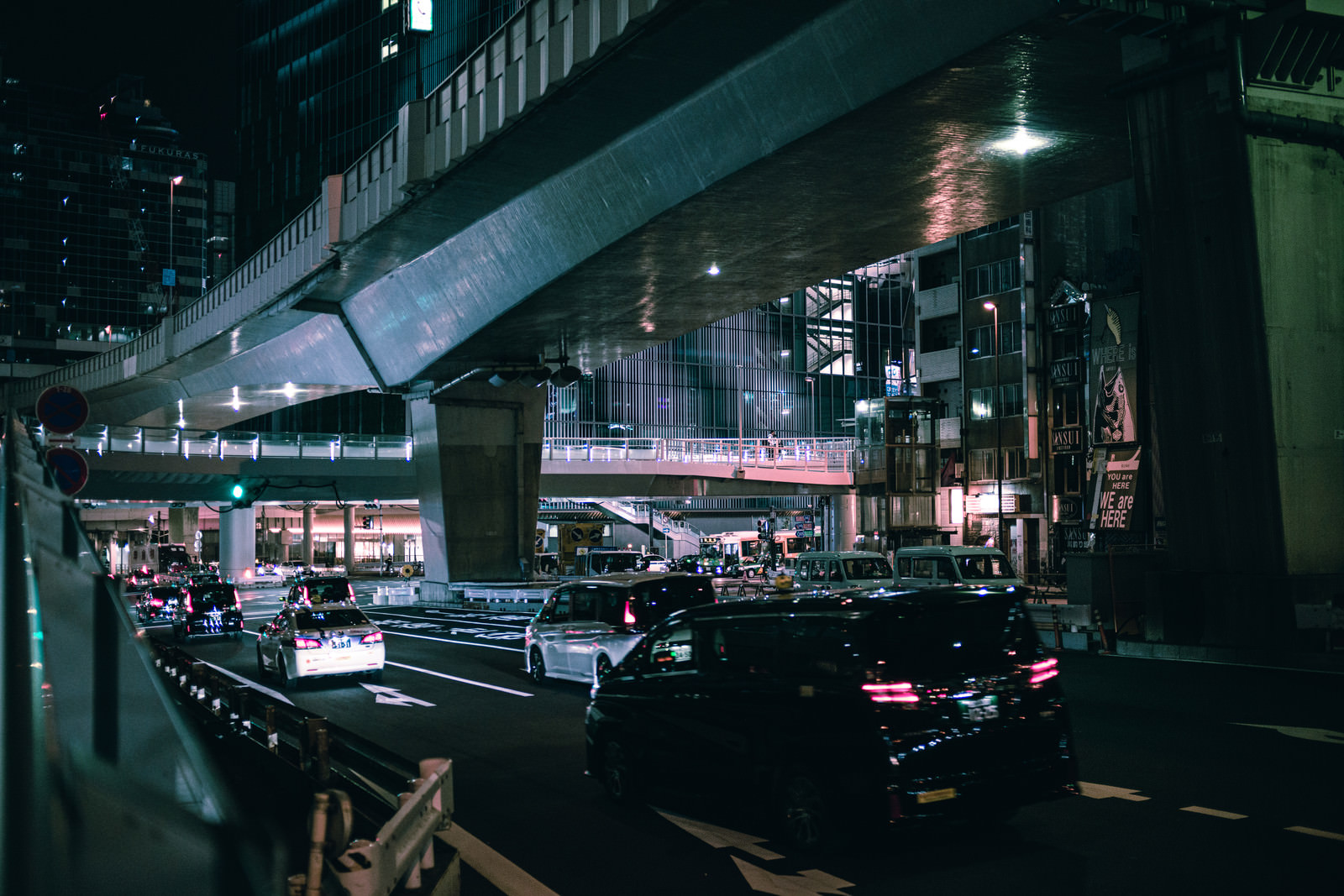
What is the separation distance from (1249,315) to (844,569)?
11.1 meters

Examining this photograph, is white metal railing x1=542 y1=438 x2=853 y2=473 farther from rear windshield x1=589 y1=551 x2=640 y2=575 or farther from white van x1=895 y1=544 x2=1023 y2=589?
white van x1=895 y1=544 x2=1023 y2=589

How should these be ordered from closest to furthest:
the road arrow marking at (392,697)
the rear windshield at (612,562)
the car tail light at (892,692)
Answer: the car tail light at (892,692) < the road arrow marking at (392,697) < the rear windshield at (612,562)

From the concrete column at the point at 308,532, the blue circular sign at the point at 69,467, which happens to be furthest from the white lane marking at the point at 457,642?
the concrete column at the point at 308,532

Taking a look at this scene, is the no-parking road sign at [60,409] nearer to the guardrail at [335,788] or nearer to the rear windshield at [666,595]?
the guardrail at [335,788]

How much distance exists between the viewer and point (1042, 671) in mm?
7957

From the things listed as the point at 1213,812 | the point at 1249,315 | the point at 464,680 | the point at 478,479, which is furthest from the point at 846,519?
the point at 1213,812

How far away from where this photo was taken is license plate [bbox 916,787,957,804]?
728 cm

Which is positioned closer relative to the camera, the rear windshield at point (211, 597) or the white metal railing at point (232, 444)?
the rear windshield at point (211, 597)

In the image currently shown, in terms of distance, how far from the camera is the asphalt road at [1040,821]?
7.30 meters

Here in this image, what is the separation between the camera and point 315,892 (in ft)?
14.9

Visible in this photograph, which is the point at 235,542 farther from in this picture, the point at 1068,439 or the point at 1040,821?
the point at 1040,821

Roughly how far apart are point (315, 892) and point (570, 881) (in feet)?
10.9

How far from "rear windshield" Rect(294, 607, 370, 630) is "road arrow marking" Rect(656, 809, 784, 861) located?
1220 cm

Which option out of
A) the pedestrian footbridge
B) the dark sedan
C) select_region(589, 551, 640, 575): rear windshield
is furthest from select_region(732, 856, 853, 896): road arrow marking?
select_region(589, 551, 640, 575): rear windshield
